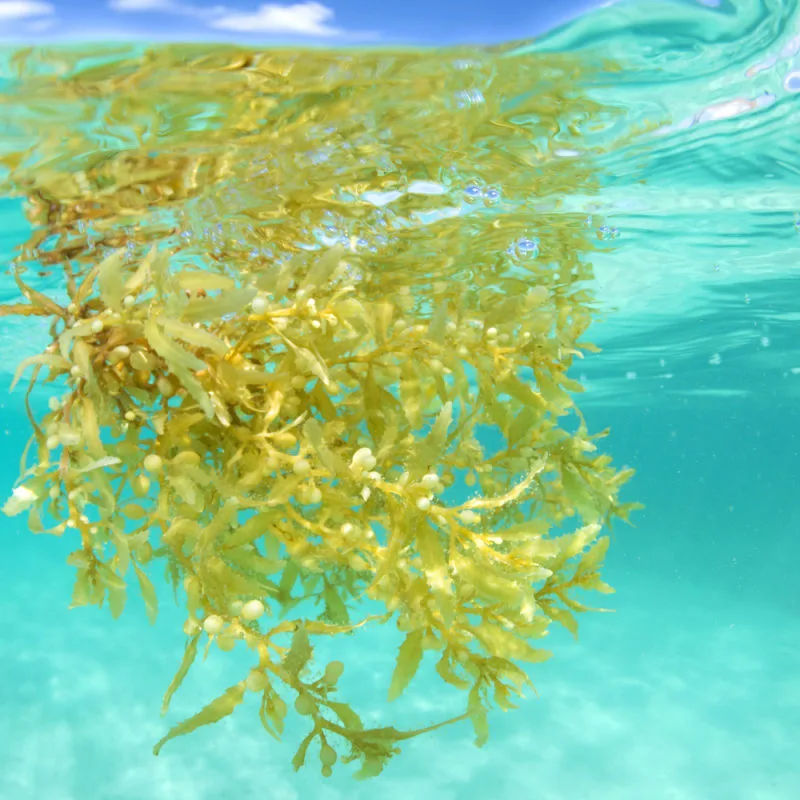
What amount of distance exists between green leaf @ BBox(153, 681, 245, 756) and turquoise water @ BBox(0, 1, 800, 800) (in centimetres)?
423

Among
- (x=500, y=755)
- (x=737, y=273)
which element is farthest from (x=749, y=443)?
(x=500, y=755)

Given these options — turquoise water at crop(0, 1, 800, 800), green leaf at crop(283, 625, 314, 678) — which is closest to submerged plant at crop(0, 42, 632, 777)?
green leaf at crop(283, 625, 314, 678)

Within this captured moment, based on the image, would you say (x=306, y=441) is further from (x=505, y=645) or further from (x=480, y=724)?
(x=480, y=724)

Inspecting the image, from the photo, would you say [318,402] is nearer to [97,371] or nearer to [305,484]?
[305,484]

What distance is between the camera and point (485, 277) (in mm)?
10430

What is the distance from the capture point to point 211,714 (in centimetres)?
218

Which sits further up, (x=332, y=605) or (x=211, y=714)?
(x=211, y=714)

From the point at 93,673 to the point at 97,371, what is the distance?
1490cm

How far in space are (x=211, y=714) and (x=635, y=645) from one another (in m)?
19.4

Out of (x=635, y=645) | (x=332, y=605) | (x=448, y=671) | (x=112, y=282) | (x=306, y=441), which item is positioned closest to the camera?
(x=112, y=282)

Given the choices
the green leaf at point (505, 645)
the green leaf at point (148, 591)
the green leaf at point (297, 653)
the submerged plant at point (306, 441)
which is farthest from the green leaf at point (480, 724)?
the green leaf at point (148, 591)

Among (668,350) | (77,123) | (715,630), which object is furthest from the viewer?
(668,350)

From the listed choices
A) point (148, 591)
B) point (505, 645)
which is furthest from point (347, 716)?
point (148, 591)

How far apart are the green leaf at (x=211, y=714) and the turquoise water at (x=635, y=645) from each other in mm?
4228
